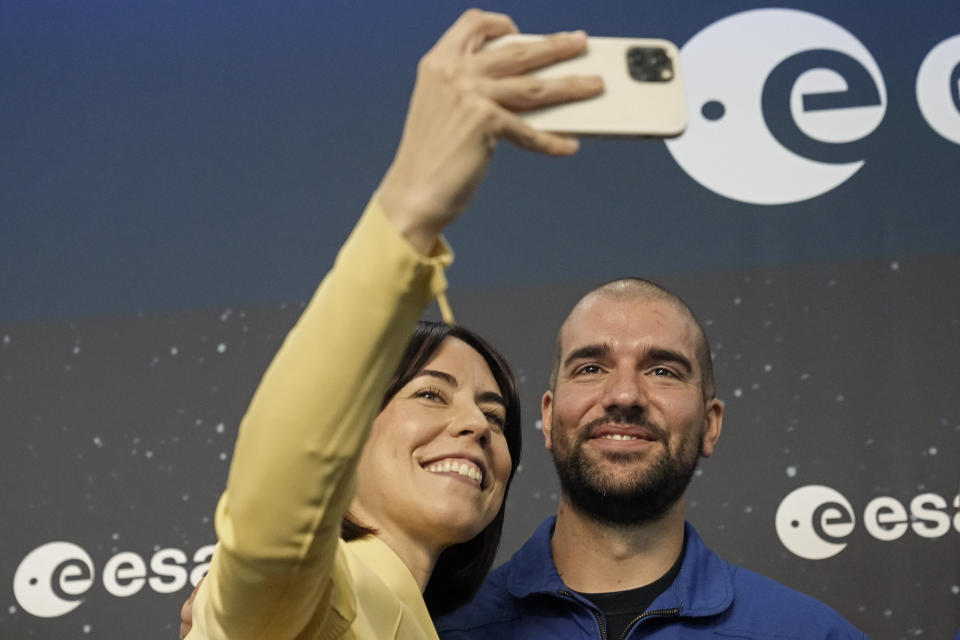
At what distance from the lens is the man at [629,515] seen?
1.57 metres

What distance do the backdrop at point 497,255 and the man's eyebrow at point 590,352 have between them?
0.64 ft

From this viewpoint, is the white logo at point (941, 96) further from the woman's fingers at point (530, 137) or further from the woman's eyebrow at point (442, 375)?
the woman's fingers at point (530, 137)

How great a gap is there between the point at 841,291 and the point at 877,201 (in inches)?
6.8

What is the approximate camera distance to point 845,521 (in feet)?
6.27

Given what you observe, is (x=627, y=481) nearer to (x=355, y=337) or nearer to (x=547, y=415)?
(x=547, y=415)

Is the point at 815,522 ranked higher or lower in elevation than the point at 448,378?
lower

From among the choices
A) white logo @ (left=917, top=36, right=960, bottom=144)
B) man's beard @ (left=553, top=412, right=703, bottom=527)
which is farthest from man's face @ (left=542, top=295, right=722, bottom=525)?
white logo @ (left=917, top=36, right=960, bottom=144)

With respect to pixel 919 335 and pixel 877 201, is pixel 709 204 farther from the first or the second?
pixel 919 335

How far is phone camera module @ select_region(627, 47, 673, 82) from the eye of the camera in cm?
78

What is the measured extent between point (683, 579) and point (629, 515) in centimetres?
13

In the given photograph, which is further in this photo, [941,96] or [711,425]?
[941,96]

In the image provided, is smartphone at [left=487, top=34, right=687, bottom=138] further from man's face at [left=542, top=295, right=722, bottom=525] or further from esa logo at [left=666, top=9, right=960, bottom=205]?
esa logo at [left=666, top=9, right=960, bottom=205]

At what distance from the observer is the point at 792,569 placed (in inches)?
75.3

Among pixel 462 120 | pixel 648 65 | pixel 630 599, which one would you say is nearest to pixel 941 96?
pixel 630 599
